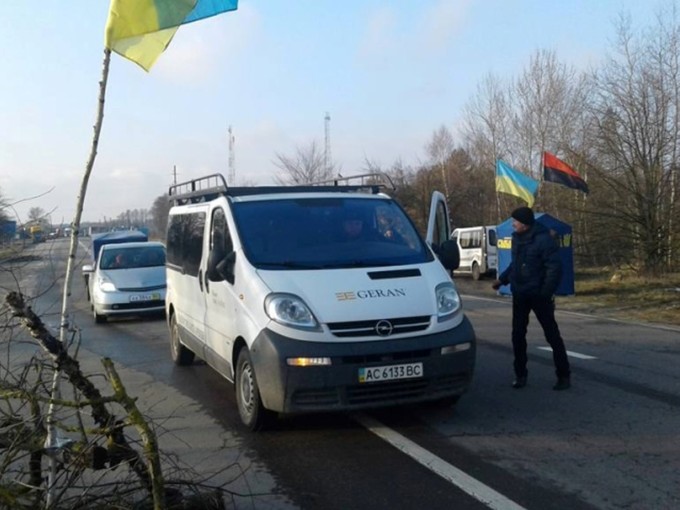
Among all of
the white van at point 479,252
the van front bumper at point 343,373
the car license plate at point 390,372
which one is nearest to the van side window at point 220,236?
the van front bumper at point 343,373

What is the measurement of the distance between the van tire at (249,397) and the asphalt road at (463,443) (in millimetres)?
120

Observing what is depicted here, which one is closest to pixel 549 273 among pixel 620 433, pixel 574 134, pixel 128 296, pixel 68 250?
pixel 620 433

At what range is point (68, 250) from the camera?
13.5 ft

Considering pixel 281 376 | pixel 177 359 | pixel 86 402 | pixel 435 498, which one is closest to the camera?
pixel 86 402

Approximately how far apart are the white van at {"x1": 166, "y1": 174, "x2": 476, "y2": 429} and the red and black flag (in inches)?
630

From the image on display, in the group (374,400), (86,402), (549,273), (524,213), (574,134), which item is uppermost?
(574,134)

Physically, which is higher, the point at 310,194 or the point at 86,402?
the point at 310,194

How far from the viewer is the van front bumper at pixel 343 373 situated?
217 inches

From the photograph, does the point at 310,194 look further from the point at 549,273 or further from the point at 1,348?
the point at 1,348

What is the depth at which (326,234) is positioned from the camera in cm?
661

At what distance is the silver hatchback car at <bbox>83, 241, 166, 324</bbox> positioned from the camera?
50.1ft

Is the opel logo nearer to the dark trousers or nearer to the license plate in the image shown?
the dark trousers

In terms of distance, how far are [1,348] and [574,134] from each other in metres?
37.3

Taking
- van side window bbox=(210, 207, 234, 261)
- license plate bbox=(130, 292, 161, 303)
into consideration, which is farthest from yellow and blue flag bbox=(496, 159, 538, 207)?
van side window bbox=(210, 207, 234, 261)
